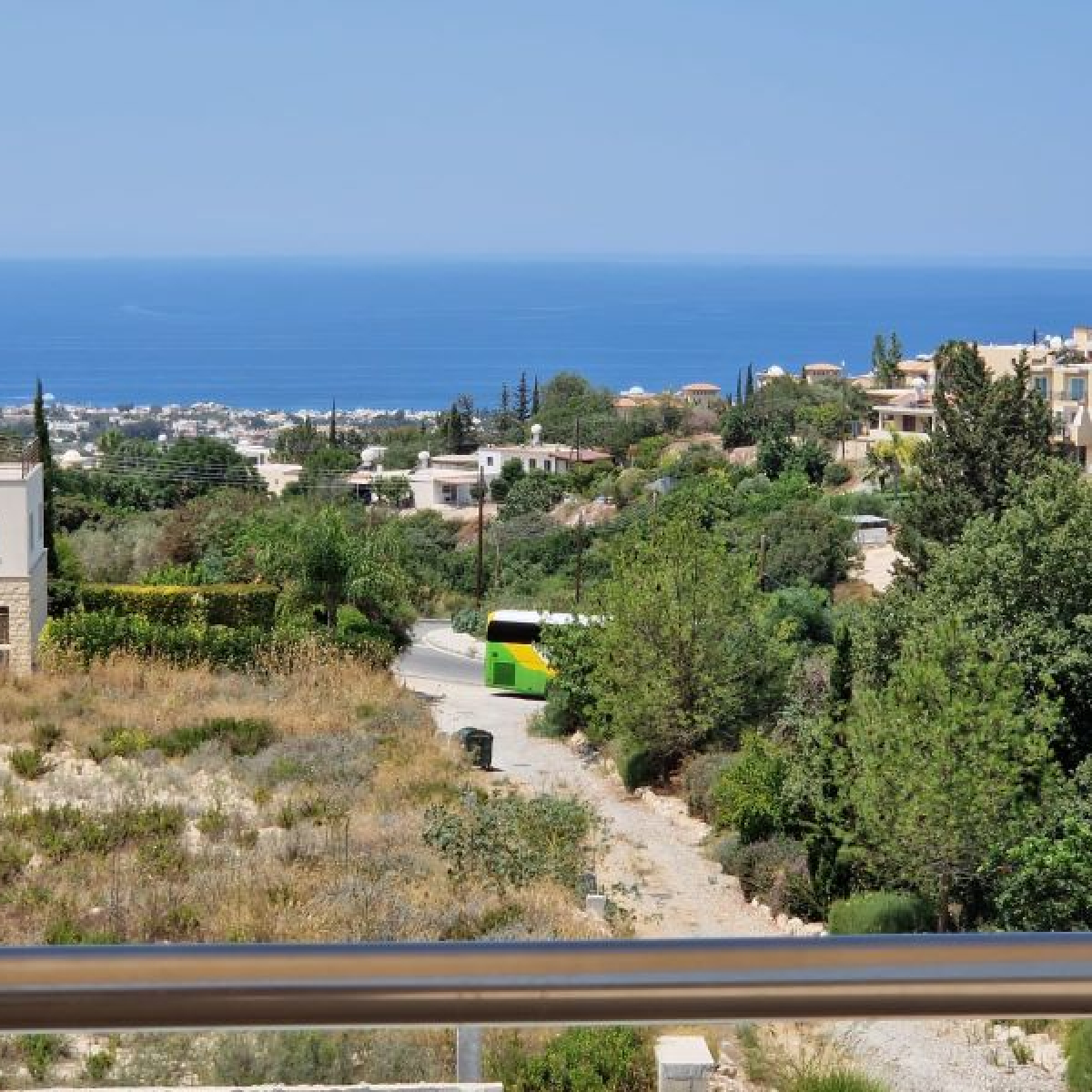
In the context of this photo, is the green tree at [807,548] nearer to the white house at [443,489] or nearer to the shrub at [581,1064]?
the white house at [443,489]

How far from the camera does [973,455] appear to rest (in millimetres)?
32688

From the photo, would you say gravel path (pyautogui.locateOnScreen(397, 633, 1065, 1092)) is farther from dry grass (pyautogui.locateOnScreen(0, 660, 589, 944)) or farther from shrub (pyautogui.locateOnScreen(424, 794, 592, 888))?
dry grass (pyautogui.locateOnScreen(0, 660, 589, 944))

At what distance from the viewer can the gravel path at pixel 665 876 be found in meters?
3.25

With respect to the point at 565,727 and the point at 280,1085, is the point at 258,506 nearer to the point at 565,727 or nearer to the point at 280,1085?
the point at 565,727

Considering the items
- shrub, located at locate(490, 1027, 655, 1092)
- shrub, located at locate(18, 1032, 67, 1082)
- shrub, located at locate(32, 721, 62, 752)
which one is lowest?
shrub, located at locate(32, 721, 62, 752)

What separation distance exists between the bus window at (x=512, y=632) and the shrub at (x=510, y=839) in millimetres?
12646

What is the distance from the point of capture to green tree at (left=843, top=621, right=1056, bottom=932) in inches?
535

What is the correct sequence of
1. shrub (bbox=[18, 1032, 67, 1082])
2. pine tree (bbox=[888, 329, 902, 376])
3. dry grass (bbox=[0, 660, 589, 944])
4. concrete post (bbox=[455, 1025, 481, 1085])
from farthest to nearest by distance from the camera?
pine tree (bbox=[888, 329, 902, 376])
dry grass (bbox=[0, 660, 589, 944])
shrub (bbox=[18, 1032, 67, 1082])
concrete post (bbox=[455, 1025, 481, 1085])

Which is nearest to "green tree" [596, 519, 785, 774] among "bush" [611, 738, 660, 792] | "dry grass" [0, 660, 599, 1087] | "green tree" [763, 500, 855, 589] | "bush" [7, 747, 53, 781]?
"bush" [611, 738, 660, 792]

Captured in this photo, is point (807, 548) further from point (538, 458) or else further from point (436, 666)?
point (538, 458)

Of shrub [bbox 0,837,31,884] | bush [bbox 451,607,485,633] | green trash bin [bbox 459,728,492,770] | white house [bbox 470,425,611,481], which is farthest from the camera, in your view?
white house [bbox 470,425,611,481]

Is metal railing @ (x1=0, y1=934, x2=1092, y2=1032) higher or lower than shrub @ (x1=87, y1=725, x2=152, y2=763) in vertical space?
higher

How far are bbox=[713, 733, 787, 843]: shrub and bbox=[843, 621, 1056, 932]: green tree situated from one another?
76.6 inches

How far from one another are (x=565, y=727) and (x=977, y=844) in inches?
442
